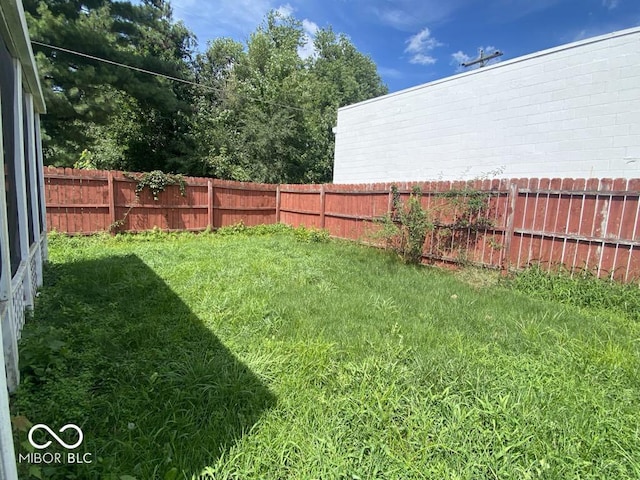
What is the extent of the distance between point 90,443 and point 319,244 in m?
6.53

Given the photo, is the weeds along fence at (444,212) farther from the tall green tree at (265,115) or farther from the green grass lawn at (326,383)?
the tall green tree at (265,115)

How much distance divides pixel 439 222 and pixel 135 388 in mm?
5423

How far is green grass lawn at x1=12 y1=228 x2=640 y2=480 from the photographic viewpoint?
64.7 inches

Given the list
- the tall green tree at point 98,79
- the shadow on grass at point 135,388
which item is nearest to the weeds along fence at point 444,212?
the tall green tree at point 98,79

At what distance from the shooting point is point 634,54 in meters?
5.01

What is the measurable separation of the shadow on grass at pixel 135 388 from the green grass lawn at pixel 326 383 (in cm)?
1

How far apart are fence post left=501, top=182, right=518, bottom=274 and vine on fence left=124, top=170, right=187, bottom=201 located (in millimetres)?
7567

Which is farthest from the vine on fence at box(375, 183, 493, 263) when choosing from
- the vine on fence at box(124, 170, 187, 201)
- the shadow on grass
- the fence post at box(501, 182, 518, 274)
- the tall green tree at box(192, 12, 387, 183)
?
the tall green tree at box(192, 12, 387, 183)

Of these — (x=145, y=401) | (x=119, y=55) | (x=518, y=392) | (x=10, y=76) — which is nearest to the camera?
(x=145, y=401)

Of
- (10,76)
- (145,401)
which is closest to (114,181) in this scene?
(10,76)

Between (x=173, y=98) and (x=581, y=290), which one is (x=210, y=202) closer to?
(x=173, y=98)

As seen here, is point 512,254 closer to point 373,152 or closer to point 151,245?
point 373,152

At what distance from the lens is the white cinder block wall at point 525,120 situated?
17.0ft

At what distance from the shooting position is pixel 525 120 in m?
6.24
